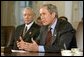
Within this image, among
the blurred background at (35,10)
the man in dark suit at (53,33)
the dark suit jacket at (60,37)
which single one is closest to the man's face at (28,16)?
the man in dark suit at (53,33)

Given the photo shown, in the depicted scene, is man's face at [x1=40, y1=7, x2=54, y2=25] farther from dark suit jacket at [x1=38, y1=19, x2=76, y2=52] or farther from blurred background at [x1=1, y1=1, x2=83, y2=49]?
blurred background at [x1=1, y1=1, x2=83, y2=49]

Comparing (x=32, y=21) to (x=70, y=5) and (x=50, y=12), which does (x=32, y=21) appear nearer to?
(x=50, y=12)

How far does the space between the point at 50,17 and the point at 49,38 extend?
20 centimetres

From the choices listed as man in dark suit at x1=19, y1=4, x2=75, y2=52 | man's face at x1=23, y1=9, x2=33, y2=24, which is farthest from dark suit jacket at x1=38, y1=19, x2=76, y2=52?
man's face at x1=23, y1=9, x2=33, y2=24

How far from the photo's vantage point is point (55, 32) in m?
2.08

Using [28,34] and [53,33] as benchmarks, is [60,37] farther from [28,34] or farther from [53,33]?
[28,34]

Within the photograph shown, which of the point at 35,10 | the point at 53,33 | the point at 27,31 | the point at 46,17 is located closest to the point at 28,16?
the point at 27,31

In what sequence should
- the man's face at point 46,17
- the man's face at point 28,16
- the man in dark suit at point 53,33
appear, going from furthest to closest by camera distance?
the man's face at point 28,16, the man's face at point 46,17, the man in dark suit at point 53,33

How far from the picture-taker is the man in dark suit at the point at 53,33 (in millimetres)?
1978

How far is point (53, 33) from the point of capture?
6.83 feet

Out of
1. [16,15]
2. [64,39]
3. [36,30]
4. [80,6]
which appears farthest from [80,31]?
[16,15]

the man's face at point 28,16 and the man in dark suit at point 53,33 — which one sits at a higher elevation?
the man's face at point 28,16

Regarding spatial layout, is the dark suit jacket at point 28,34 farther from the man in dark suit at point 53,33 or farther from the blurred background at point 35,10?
the blurred background at point 35,10

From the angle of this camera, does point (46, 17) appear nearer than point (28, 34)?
Yes
